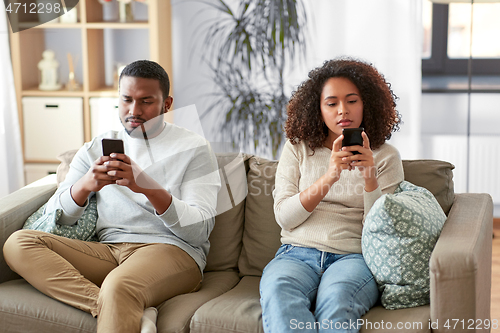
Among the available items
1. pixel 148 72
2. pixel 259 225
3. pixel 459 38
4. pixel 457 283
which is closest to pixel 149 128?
pixel 148 72

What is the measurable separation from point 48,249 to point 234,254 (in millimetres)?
623

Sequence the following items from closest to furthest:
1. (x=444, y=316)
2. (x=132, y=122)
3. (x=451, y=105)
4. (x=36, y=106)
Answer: (x=444, y=316) < (x=132, y=122) < (x=36, y=106) < (x=451, y=105)

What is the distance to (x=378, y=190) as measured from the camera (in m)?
1.61

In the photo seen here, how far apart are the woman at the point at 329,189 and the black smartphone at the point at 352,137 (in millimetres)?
16

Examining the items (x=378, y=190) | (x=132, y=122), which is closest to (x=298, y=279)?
(x=378, y=190)

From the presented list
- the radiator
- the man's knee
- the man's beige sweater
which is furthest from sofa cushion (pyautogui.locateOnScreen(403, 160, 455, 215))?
the radiator

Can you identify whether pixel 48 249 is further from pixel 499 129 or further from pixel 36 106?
pixel 499 129

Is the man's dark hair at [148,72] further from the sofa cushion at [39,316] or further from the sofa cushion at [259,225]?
the sofa cushion at [39,316]

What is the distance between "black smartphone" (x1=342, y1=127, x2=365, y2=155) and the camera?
1.56 metres

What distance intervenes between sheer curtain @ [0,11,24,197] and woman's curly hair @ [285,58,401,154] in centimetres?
208

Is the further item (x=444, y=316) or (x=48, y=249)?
(x=48, y=249)

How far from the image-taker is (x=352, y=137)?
5.15ft

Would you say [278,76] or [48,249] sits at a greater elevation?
[278,76]

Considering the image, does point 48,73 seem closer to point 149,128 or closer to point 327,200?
point 149,128
